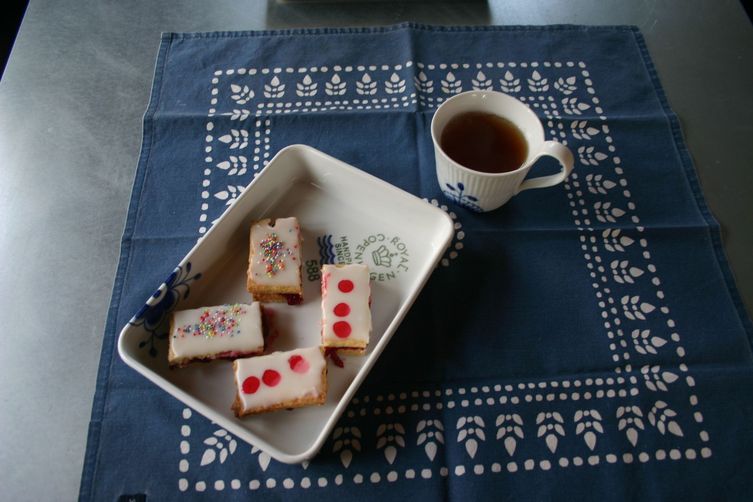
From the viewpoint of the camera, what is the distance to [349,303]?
691 millimetres

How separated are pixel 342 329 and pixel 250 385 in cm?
13

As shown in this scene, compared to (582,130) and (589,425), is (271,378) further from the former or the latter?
(582,130)

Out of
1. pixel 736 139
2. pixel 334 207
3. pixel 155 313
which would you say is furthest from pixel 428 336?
pixel 736 139

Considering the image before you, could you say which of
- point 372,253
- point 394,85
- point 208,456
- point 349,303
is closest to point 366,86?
point 394,85

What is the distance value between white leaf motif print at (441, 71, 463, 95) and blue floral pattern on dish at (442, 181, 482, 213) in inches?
9.2

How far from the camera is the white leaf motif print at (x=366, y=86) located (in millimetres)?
965

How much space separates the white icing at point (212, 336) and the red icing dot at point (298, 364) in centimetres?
5

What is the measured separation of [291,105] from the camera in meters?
0.94

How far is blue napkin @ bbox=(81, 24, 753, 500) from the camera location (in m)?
0.68

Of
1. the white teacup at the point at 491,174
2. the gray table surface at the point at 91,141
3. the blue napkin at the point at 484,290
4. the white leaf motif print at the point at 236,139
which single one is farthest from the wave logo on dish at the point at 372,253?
the gray table surface at the point at 91,141

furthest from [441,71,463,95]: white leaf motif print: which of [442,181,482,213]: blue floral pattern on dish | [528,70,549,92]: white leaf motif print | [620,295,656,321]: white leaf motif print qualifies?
[620,295,656,321]: white leaf motif print

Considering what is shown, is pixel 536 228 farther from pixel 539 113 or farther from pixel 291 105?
pixel 291 105

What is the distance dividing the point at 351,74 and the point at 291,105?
0.44 ft

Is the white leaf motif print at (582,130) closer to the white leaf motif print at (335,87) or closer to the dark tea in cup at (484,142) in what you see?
the dark tea in cup at (484,142)
